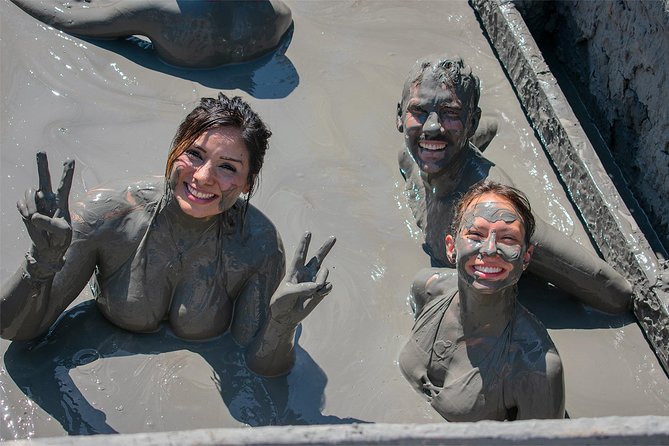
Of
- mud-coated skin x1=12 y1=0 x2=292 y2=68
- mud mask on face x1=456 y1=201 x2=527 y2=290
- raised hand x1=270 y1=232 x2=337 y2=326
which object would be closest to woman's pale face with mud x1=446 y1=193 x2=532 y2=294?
mud mask on face x1=456 y1=201 x2=527 y2=290

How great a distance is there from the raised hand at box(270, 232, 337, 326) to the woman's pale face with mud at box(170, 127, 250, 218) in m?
0.37

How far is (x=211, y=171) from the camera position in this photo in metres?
4.23

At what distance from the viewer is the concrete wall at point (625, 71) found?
6.16m

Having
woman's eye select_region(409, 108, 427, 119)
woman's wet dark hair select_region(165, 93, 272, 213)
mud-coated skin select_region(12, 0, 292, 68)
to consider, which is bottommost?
mud-coated skin select_region(12, 0, 292, 68)

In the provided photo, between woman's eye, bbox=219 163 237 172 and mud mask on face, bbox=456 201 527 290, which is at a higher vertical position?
woman's eye, bbox=219 163 237 172

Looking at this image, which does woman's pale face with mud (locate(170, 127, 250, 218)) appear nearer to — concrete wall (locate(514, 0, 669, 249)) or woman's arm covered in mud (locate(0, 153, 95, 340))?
woman's arm covered in mud (locate(0, 153, 95, 340))

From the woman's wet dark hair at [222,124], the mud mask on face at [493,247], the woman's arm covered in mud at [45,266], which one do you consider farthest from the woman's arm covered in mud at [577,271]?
the woman's arm covered in mud at [45,266]

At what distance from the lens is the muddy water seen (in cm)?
456

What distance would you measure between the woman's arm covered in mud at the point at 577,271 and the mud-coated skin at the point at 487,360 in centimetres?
67

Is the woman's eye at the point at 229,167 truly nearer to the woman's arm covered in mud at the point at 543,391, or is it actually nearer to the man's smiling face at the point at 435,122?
the man's smiling face at the point at 435,122

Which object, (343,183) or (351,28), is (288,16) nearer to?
(351,28)

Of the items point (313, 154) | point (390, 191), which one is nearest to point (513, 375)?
point (390, 191)

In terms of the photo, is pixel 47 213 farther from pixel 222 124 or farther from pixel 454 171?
pixel 454 171

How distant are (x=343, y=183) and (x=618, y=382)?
66.2 inches
